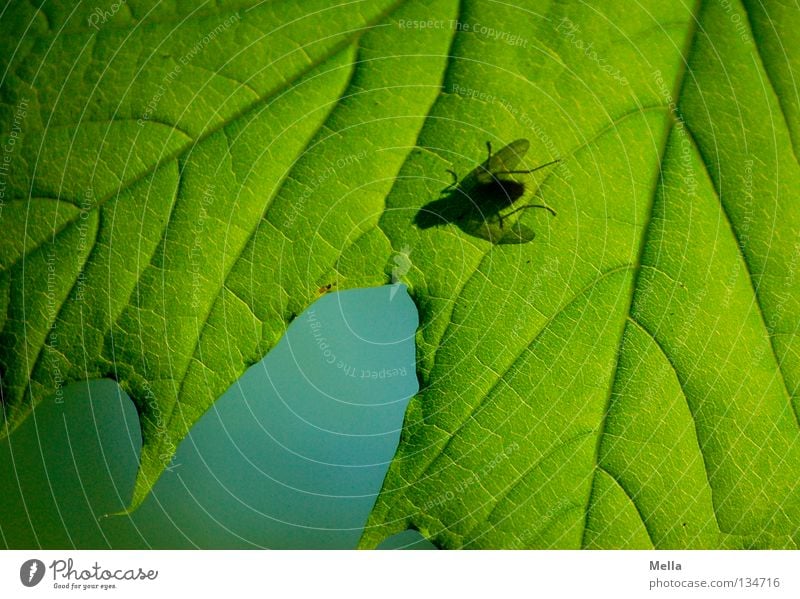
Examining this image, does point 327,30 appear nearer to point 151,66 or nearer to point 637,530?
point 151,66

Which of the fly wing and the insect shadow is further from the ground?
the fly wing

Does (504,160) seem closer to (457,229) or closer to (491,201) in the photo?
(491,201)

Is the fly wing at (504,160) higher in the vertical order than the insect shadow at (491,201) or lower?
higher

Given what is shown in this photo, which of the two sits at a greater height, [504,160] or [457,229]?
[504,160]

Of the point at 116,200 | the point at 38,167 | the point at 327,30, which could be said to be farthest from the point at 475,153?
the point at 38,167

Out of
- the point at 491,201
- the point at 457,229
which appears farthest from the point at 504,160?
the point at 457,229
